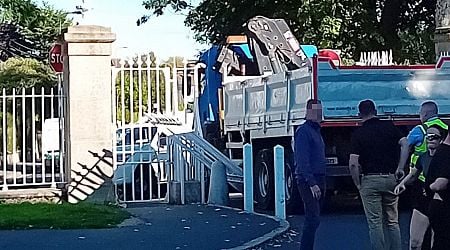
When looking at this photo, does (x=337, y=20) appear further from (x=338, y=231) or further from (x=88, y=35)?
(x=338, y=231)

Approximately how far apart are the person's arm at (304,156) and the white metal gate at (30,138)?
7.18 meters

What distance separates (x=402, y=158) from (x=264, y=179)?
7.48 meters

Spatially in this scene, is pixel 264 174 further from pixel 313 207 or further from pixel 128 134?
pixel 313 207

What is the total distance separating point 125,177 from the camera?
59.8ft

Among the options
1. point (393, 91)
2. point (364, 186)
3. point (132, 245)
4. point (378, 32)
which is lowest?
point (132, 245)

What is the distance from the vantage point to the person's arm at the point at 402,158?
388 inches

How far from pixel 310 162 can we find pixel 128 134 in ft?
28.6

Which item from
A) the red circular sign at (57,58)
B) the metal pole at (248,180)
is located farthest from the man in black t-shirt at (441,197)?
the red circular sign at (57,58)

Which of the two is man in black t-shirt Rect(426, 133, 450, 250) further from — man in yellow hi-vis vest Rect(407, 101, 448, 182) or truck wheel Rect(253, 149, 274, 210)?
truck wheel Rect(253, 149, 274, 210)

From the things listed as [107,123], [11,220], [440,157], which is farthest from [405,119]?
[440,157]

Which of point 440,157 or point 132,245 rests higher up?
point 440,157

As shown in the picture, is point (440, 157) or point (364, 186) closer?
point (440, 157)

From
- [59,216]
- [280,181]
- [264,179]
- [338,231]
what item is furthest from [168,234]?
[264,179]

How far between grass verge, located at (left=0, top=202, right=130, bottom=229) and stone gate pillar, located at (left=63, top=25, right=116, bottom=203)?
573 mm
